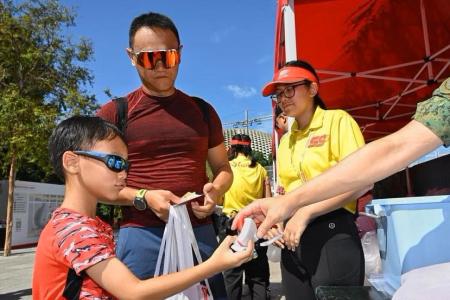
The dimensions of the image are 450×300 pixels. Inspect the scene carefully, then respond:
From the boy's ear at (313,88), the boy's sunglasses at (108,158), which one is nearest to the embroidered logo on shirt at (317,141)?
the boy's ear at (313,88)

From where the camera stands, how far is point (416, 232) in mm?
1647

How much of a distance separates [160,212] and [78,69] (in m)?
11.6

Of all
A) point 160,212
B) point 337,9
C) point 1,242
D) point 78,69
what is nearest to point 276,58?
point 337,9

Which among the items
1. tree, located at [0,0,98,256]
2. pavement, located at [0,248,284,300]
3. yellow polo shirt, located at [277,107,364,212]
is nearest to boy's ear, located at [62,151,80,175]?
yellow polo shirt, located at [277,107,364,212]

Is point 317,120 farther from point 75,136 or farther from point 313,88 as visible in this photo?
point 75,136

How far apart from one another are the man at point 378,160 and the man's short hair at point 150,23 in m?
1.03

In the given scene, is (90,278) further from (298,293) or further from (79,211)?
(298,293)

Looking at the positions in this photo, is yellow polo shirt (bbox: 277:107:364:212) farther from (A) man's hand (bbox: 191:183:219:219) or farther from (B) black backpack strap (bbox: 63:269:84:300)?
(B) black backpack strap (bbox: 63:269:84:300)

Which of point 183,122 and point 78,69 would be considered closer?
point 183,122

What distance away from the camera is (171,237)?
6.09 feet

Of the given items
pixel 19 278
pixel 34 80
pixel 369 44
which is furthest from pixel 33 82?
pixel 369 44

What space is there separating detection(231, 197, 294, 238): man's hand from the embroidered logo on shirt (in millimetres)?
655

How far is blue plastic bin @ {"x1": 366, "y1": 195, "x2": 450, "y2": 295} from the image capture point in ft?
5.22

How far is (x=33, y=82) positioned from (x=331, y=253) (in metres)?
11.5
